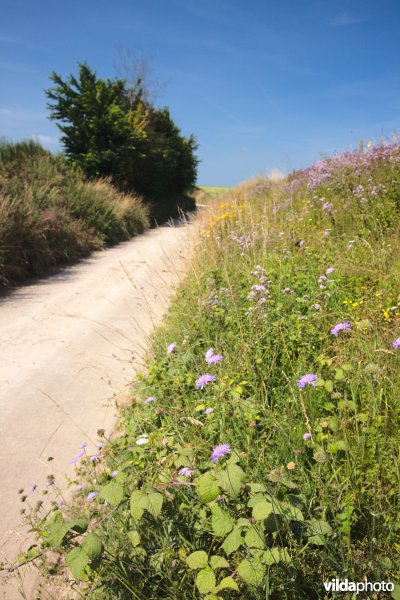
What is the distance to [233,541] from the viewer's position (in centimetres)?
132

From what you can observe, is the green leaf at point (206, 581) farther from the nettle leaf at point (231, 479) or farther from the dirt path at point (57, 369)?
the dirt path at point (57, 369)

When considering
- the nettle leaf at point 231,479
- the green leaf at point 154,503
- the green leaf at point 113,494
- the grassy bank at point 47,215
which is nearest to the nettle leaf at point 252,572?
the nettle leaf at point 231,479

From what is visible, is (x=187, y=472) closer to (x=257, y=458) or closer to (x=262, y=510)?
(x=257, y=458)

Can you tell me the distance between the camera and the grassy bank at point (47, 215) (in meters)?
7.81

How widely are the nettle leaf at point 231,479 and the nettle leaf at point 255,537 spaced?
0.13 metres

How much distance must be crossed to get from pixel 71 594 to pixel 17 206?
26.7 feet

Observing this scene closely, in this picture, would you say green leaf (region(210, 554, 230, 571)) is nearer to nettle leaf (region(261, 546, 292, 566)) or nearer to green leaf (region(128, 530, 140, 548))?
nettle leaf (region(261, 546, 292, 566))

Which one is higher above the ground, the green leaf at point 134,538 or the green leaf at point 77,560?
the green leaf at point 77,560

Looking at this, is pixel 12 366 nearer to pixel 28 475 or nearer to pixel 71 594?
pixel 28 475

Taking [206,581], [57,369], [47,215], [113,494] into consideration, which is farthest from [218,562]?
[47,215]

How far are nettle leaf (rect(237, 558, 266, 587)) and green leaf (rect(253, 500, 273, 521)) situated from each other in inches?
8.9

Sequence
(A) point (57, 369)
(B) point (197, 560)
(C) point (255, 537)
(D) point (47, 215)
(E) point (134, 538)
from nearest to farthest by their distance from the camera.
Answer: (C) point (255, 537), (B) point (197, 560), (E) point (134, 538), (A) point (57, 369), (D) point (47, 215)

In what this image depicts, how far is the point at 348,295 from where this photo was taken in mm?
3752

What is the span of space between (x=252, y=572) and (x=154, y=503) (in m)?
0.42
